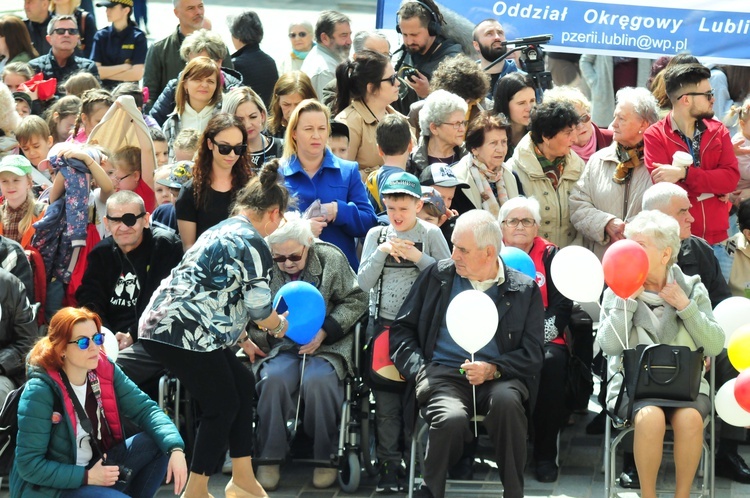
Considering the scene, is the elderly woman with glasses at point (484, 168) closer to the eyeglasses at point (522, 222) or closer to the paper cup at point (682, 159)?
the eyeglasses at point (522, 222)

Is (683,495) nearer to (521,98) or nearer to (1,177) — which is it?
(521,98)

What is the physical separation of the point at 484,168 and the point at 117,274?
2309 mm

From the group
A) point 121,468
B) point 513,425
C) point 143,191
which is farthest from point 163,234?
point 513,425

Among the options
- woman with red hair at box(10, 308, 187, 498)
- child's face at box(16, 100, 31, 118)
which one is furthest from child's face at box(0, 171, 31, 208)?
woman with red hair at box(10, 308, 187, 498)

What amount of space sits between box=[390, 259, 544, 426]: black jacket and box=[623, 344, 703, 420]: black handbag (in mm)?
518

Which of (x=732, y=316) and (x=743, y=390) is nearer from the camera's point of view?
(x=743, y=390)

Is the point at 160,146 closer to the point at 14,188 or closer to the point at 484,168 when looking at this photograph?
the point at 14,188

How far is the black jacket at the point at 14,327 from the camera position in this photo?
6816mm

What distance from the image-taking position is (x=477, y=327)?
6113 millimetres

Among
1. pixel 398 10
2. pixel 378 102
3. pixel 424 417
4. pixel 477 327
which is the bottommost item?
pixel 424 417

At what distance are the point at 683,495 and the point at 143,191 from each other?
4000 millimetres

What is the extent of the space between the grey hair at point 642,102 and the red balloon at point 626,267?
159 centimetres

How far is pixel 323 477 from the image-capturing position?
6.71m

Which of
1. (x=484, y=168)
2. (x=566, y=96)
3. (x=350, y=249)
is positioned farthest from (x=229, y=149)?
(x=566, y=96)
